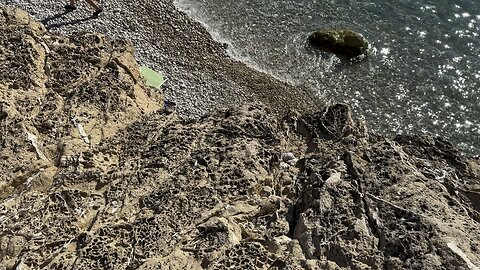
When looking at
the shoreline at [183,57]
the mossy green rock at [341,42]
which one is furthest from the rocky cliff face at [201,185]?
the mossy green rock at [341,42]

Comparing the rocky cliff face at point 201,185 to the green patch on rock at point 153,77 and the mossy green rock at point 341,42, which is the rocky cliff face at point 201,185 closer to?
the green patch on rock at point 153,77

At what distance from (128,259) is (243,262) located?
4.43 ft

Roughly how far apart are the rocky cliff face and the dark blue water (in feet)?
25.6

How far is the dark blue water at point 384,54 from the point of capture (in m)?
16.0

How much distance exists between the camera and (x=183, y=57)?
1708 cm

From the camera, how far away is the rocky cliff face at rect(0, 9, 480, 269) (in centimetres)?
628

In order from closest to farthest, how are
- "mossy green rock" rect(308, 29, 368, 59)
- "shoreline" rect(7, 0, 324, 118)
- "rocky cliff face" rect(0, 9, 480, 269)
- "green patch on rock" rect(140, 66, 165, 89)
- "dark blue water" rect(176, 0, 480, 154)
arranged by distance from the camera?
"rocky cliff face" rect(0, 9, 480, 269)
"green patch on rock" rect(140, 66, 165, 89)
"shoreline" rect(7, 0, 324, 118)
"dark blue water" rect(176, 0, 480, 154)
"mossy green rock" rect(308, 29, 368, 59)

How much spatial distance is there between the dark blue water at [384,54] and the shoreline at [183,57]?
1.84 feet

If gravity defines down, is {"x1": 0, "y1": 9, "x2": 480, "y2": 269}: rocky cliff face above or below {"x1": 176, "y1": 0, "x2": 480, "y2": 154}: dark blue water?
above

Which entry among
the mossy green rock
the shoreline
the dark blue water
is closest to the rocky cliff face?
the shoreline

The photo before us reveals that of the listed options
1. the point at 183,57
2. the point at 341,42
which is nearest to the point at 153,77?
the point at 183,57

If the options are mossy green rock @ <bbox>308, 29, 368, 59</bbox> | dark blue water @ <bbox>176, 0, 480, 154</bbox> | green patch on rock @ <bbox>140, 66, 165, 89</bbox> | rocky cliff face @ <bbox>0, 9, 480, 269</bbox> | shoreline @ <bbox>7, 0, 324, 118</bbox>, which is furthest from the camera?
mossy green rock @ <bbox>308, 29, 368, 59</bbox>

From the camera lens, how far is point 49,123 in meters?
7.96

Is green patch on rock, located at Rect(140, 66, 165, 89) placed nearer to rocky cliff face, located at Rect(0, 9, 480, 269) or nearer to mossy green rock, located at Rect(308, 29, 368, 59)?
rocky cliff face, located at Rect(0, 9, 480, 269)
